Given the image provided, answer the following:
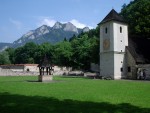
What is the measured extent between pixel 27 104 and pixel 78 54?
6578 cm

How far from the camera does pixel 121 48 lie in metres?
47.2

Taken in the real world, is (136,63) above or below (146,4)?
below

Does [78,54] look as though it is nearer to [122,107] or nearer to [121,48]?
[121,48]

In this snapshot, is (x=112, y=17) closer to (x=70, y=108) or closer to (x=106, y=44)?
(x=106, y=44)

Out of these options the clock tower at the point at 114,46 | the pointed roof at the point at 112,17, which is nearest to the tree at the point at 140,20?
the clock tower at the point at 114,46

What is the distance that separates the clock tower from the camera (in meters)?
46.5

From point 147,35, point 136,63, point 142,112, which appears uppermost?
point 147,35

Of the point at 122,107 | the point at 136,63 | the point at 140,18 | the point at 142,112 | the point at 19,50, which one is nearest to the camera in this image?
the point at 142,112

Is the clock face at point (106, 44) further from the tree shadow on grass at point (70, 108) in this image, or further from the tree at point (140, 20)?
the tree shadow on grass at point (70, 108)

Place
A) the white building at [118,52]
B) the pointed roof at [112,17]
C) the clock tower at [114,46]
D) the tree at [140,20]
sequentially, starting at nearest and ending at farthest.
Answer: the white building at [118,52], the clock tower at [114,46], the pointed roof at [112,17], the tree at [140,20]

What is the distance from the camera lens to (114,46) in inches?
1820

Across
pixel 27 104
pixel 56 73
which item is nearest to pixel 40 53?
pixel 56 73

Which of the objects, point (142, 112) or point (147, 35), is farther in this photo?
point (147, 35)

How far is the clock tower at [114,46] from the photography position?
46.5m
